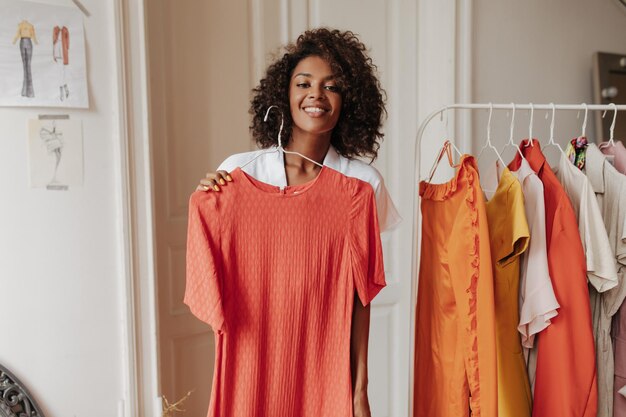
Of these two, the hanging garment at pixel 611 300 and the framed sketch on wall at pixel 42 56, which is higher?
the framed sketch on wall at pixel 42 56

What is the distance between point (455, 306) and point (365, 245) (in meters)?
0.39

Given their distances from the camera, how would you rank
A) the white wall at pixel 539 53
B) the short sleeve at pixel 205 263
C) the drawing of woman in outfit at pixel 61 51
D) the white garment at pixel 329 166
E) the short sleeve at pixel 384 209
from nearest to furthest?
the short sleeve at pixel 205 263 < the white garment at pixel 329 166 < the short sleeve at pixel 384 209 < the drawing of woman in outfit at pixel 61 51 < the white wall at pixel 539 53

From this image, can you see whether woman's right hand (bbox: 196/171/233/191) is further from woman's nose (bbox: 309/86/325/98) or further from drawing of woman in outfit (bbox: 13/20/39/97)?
drawing of woman in outfit (bbox: 13/20/39/97)

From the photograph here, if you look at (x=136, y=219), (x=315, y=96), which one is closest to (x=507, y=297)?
(x=315, y=96)

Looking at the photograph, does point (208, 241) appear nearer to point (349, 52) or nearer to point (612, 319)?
point (349, 52)

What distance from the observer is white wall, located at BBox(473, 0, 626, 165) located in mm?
2051

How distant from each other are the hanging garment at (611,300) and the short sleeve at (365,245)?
674 millimetres

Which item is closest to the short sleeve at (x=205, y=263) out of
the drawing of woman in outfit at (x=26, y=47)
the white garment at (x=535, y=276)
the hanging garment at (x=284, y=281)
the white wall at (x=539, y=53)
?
the hanging garment at (x=284, y=281)

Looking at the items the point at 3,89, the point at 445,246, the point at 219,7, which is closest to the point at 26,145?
the point at 3,89

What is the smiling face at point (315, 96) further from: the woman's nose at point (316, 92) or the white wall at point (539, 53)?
the white wall at point (539, 53)

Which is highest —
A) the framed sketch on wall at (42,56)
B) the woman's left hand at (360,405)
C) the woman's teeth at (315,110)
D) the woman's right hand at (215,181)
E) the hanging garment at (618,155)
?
the framed sketch on wall at (42,56)

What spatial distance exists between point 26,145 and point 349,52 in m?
0.91

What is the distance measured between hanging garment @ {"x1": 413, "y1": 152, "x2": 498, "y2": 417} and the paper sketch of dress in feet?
3.27

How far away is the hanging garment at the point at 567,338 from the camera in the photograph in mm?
1249
